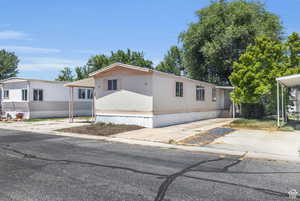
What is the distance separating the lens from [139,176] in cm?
547

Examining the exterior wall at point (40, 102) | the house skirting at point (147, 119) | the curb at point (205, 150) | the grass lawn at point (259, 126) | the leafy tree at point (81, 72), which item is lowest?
the curb at point (205, 150)

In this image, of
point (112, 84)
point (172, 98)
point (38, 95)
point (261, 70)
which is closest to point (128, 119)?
point (112, 84)

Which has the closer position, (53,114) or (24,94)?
(24,94)

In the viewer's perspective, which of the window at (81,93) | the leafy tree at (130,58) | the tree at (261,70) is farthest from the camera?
the leafy tree at (130,58)

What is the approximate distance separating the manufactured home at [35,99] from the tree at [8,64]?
28.0 metres

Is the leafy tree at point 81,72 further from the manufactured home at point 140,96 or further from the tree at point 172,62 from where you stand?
the manufactured home at point 140,96

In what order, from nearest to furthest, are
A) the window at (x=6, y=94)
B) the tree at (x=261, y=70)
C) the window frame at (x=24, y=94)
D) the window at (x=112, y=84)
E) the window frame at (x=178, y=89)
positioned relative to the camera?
the window at (x=112, y=84) < the tree at (x=261, y=70) < the window frame at (x=178, y=89) < the window frame at (x=24, y=94) < the window at (x=6, y=94)

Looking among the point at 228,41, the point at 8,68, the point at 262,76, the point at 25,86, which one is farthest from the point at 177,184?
the point at 8,68

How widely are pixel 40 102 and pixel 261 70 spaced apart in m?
19.6

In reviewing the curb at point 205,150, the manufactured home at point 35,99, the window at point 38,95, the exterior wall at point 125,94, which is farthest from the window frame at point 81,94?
the curb at point 205,150

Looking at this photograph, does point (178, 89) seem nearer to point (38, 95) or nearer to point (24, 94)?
point (38, 95)

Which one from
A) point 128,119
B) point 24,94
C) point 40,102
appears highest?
point 24,94

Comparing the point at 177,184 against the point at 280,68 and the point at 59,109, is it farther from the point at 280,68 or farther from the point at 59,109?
the point at 59,109

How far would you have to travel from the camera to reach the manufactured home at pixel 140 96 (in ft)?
48.4
